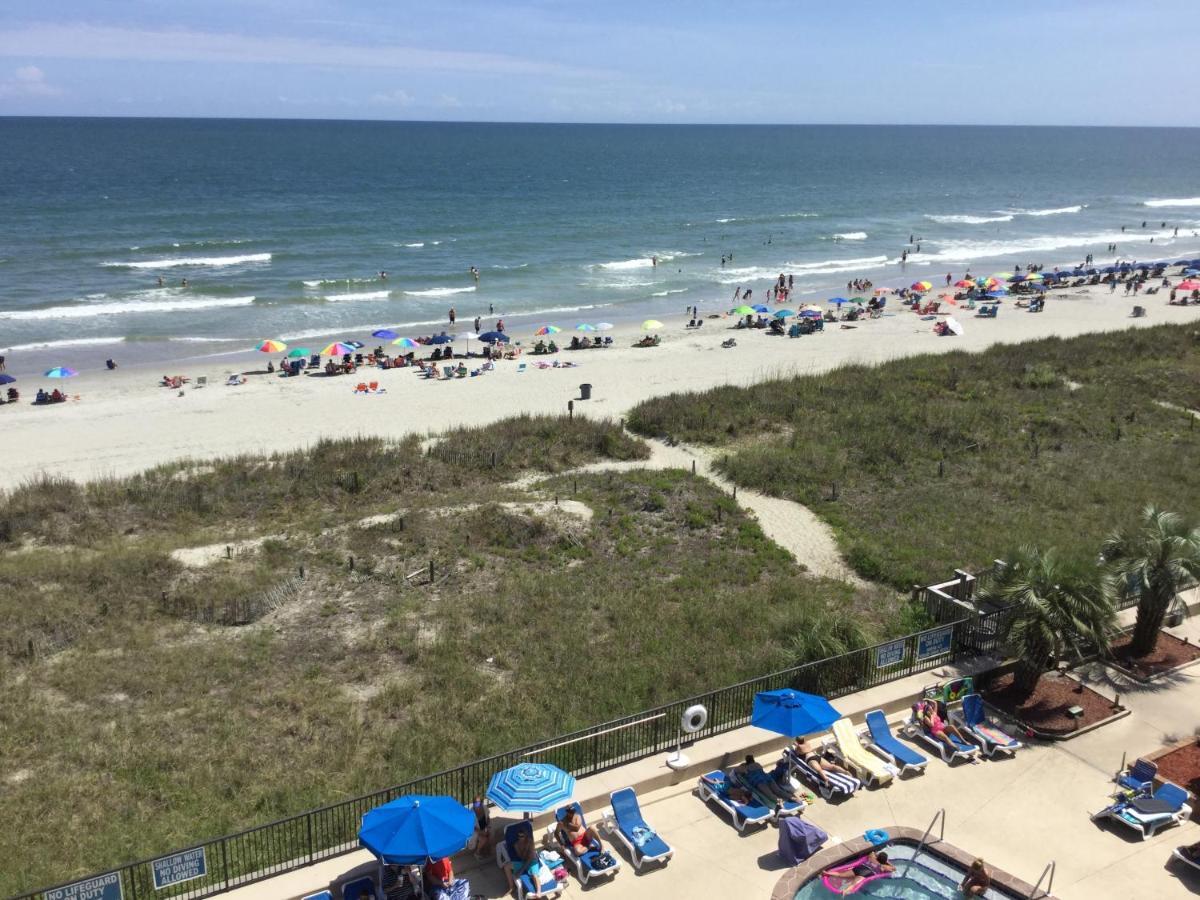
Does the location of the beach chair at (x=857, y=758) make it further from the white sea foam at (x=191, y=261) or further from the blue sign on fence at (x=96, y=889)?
the white sea foam at (x=191, y=261)

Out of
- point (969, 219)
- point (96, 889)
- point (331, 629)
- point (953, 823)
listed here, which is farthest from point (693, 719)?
point (969, 219)

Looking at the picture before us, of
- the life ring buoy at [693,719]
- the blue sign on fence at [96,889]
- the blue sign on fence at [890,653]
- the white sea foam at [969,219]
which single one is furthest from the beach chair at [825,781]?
the white sea foam at [969,219]

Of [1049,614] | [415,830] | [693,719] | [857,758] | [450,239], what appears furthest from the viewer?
[450,239]

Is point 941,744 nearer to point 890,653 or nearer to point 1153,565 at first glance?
point 890,653

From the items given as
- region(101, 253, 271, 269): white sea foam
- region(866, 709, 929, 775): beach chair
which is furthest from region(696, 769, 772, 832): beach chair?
region(101, 253, 271, 269): white sea foam

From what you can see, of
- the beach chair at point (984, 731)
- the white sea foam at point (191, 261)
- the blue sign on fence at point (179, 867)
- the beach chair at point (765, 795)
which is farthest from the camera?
the white sea foam at point (191, 261)

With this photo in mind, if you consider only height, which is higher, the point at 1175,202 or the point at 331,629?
the point at 1175,202
